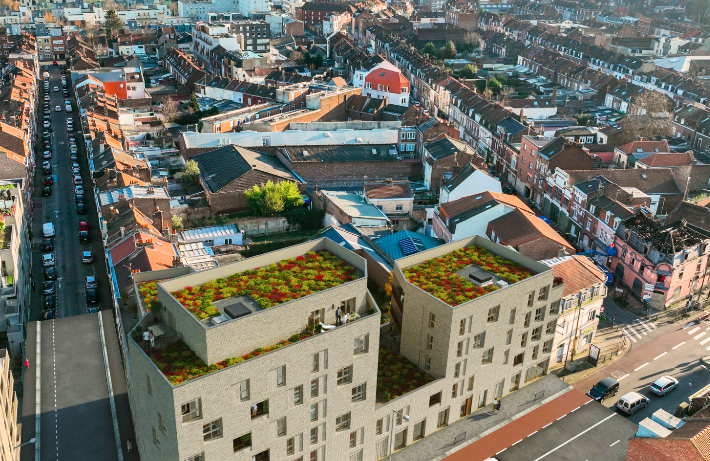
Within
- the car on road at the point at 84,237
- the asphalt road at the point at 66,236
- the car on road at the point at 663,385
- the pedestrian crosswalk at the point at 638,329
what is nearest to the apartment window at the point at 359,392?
the car on road at the point at 663,385

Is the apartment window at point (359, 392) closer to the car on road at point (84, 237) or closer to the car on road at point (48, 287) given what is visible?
the car on road at point (48, 287)

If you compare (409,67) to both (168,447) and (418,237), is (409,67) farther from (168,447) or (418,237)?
(168,447)

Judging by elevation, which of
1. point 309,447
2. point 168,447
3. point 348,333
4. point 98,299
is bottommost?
point 98,299

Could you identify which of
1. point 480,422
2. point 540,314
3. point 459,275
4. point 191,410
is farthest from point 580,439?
point 191,410

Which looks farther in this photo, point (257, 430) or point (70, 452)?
point (70, 452)

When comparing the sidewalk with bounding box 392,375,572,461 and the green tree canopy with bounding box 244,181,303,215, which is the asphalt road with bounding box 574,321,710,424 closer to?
the sidewalk with bounding box 392,375,572,461

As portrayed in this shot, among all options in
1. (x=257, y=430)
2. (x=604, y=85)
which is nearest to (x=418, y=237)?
(x=257, y=430)

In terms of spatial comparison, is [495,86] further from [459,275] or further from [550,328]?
[459,275]
